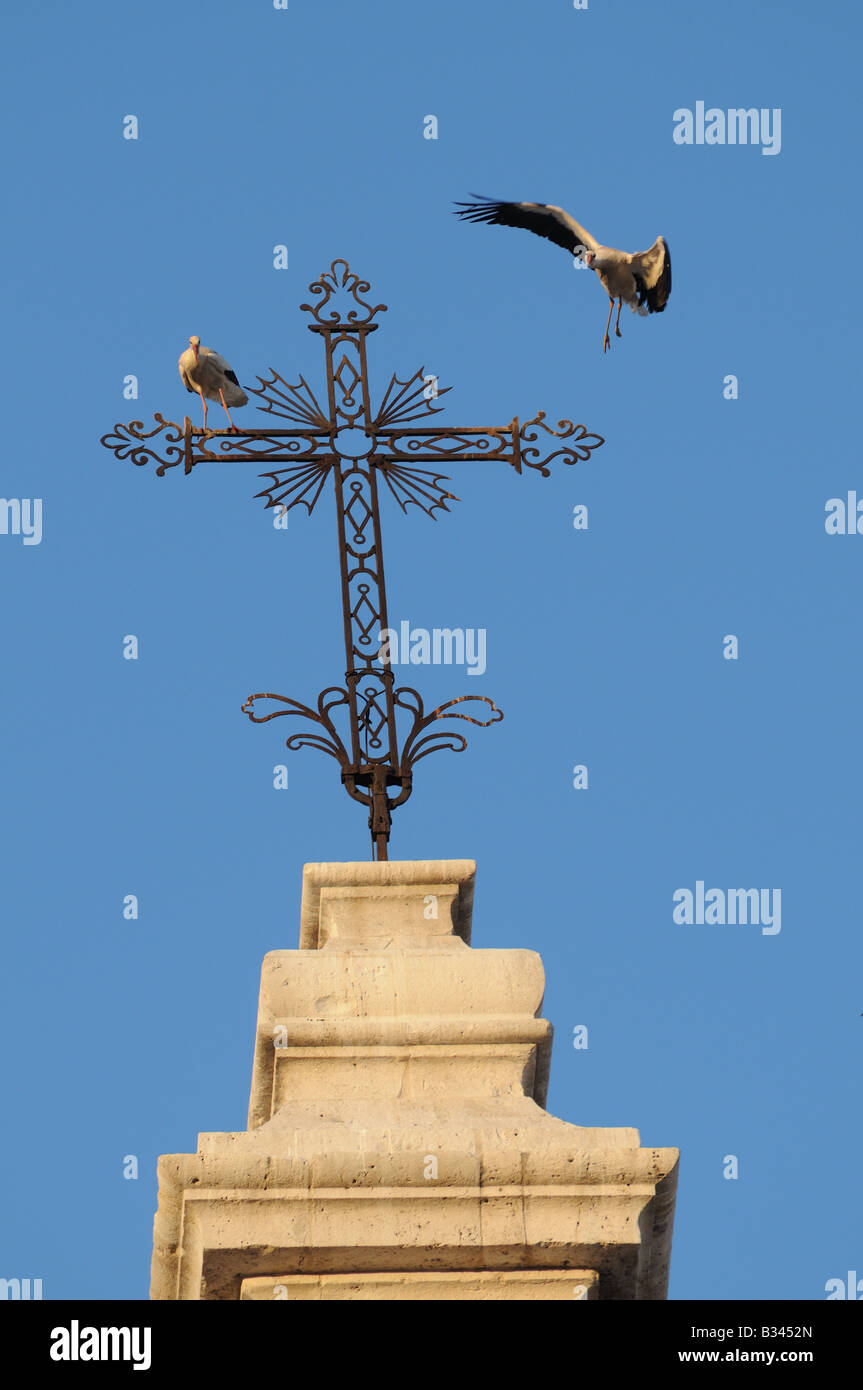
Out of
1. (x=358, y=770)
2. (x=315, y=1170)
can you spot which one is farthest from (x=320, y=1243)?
(x=358, y=770)

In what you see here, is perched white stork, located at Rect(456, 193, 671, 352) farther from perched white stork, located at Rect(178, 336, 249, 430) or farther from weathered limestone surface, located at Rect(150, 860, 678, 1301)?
weathered limestone surface, located at Rect(150, 860, 678, 1301)

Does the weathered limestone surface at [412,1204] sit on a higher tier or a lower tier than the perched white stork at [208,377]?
lower

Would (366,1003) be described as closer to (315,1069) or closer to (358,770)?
(315,1069)

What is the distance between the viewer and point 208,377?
10391mm

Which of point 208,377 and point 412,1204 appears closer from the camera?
point 412,1204

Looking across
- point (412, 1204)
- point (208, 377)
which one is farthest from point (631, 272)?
point (412, 1204)

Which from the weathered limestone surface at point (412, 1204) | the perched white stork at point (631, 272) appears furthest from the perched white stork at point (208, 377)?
the weathered limestone surface at point (412, 1204)

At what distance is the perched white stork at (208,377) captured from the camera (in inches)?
408

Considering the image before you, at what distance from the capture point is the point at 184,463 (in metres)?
9.41

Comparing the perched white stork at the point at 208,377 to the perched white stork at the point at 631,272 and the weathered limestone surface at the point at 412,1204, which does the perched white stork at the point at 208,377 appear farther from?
the weathered limestone surface at the point at 412,1204

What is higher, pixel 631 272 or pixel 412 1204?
pixel 631 272

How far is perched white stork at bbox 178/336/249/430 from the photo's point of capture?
408 inches

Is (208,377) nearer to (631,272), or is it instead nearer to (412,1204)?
(631,272)
